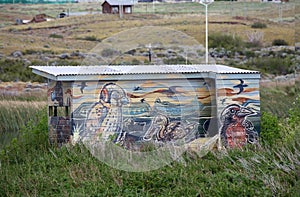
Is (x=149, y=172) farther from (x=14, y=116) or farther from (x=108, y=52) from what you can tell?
(x=14, y=116)

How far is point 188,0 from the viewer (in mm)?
54406

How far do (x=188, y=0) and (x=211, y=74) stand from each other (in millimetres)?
44002

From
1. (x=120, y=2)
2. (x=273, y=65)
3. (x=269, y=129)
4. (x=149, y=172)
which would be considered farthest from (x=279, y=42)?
(x=149, y=172)

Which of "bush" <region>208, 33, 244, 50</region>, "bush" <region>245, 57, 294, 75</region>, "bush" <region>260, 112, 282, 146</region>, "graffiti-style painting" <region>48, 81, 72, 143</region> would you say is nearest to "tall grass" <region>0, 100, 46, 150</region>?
"graffiti-style painting" <region>48, 81, 72, 143</region>

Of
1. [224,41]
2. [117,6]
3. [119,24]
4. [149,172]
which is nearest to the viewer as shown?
[149,172]

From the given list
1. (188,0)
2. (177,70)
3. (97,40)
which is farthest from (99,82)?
(188,0)

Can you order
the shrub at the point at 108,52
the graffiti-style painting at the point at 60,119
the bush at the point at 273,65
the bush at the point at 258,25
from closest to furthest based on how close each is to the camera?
1. the graffiti-style painting at the point at 60,119
2. the shrub at the point at 108,52
3. the bush at the point at 273,65
4. the bush at the point at 258,25

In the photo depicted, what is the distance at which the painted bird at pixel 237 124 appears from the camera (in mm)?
11164

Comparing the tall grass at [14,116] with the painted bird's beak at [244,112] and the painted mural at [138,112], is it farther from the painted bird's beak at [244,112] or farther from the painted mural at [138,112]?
the painted bird's beak at [244,112]

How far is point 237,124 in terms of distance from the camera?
36.8 ft

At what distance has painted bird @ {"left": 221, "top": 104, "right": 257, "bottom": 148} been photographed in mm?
11164

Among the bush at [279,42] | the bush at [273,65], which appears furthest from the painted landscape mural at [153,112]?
the bush at [279,42]

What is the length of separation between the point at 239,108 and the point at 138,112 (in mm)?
1827

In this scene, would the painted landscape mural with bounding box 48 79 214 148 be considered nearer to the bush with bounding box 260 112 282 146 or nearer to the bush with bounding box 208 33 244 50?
the bush with bounding box 260 112 282 146
